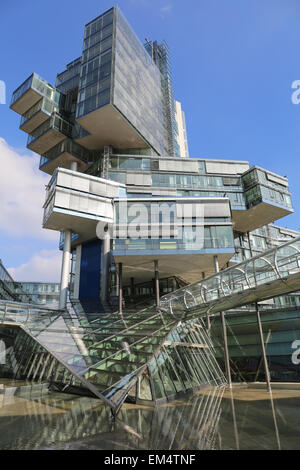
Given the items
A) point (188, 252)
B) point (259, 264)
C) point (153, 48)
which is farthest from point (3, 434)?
point (153, 48)

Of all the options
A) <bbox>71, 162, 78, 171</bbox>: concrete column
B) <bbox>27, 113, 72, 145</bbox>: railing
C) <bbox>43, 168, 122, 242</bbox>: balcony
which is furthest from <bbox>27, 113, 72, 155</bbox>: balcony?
<bbox>43, 168, 122, 242</bbox>: balcony

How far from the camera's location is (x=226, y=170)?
169ft

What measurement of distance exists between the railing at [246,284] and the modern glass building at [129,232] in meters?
0.10

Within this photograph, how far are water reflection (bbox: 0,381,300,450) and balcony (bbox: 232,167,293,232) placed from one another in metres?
36.2

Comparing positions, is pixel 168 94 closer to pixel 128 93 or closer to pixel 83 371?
pixel 128 93

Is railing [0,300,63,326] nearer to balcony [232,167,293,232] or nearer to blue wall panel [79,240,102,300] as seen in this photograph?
blue wall panel [79,240,102,300]

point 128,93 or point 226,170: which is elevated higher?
point 128,93

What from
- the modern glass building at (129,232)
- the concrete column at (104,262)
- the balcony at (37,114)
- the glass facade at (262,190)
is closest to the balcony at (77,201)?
the modern glass building at (129,232)

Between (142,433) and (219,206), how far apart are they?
99.3 feet

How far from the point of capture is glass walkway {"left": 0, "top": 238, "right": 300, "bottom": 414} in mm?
12594

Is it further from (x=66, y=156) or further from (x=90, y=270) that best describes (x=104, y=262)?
(x=66, y=156)

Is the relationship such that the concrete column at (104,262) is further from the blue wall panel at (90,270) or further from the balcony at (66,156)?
the balcony at (66,156)

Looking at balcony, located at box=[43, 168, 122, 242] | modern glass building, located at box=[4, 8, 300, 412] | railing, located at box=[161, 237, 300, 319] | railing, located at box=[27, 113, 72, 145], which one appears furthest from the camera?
railing, located at box=[27, 113, 72, 145]
